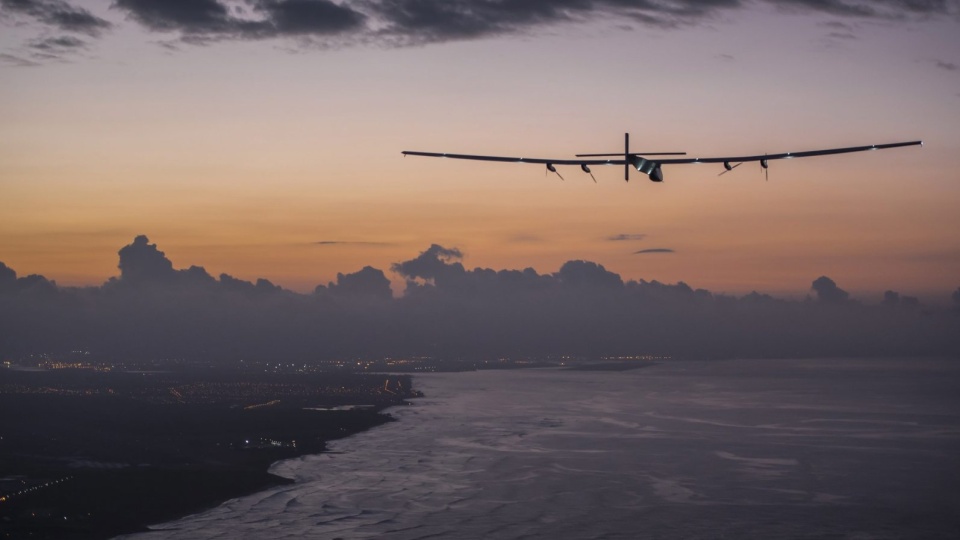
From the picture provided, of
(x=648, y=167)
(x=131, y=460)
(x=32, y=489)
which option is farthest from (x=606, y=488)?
(x=648, y=167)

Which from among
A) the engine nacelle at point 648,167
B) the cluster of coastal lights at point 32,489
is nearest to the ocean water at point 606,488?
the cluster of coastal lights at point 32,489

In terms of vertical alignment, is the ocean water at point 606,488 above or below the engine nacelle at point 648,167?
below

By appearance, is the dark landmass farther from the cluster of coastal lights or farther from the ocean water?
the ocean water

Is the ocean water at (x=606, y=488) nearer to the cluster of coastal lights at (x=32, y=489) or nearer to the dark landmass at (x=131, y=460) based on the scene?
the dark landmass at (x=131, y=460)

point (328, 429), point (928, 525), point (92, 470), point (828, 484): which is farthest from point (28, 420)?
point (928, 525)

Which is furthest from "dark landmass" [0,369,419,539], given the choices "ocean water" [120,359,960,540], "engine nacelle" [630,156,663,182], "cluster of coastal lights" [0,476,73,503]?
"engine nacelle" [630,156,663,182]

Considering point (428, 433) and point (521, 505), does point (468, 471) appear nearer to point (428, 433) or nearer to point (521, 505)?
point (521, 505)

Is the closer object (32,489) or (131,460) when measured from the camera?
(32,489)

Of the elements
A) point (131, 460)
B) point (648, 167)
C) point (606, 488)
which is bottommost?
point (606, 488)

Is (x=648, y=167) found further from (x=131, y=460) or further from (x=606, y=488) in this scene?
(x=131, y=460)

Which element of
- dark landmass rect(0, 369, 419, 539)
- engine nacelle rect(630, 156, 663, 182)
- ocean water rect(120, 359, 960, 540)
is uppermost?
engine nacelle rect(630, 156, 663, 182)
